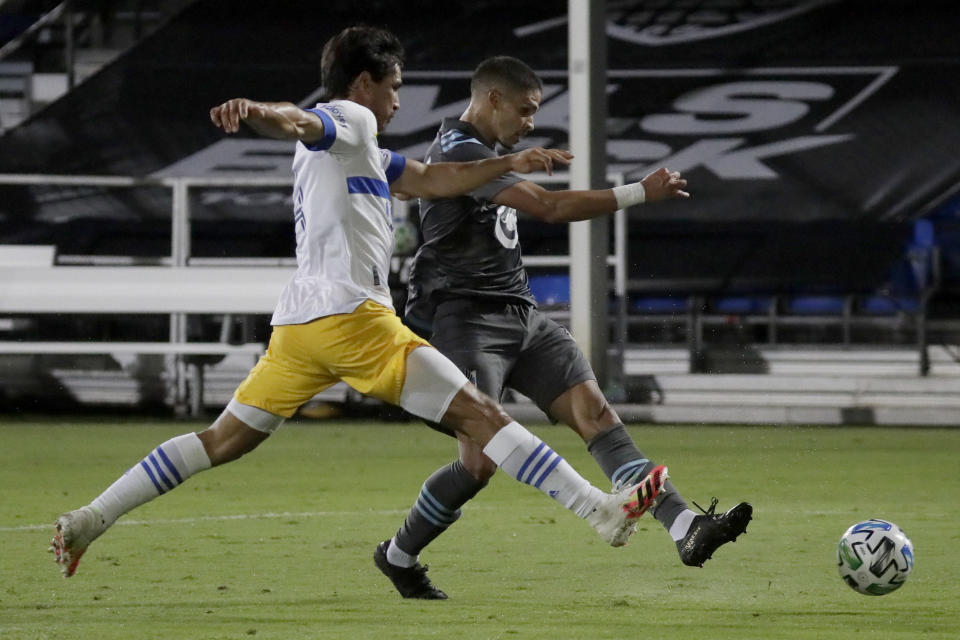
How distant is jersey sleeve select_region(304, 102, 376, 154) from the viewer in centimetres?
521

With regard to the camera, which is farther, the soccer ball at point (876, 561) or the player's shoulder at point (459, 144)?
the player's shoulder at point (459, 144)

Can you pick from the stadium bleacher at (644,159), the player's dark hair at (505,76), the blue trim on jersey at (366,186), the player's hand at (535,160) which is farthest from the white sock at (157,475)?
the stadium bleacher at (644,159)

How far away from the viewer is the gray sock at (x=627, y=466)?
5.78 meters

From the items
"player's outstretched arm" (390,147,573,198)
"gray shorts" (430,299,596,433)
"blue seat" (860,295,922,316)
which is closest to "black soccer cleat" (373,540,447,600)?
"gray shorts" (430,299,596,433)

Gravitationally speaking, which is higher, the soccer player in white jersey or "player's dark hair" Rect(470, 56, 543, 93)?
"player's dark hair" Rect(470, 56, 543, 93)

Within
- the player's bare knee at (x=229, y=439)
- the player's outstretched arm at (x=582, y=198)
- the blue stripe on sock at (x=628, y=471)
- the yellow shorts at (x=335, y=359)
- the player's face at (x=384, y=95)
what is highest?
the player's face at (x=384, y=95)

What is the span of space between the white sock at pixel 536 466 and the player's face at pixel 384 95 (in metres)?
1.09

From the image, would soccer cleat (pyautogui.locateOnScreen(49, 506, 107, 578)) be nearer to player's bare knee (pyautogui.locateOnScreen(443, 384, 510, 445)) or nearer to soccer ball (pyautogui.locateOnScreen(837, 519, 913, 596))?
player's bare knee (pyautogui.locateOnScreen(443, 384, 510, 445))

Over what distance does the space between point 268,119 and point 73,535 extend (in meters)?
1.47

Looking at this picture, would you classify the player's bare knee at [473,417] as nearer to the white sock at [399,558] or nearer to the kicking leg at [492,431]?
the kicking leg at [492,431]

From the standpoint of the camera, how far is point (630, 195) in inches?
228

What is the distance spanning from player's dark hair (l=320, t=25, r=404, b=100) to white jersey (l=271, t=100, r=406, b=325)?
0.15 meters

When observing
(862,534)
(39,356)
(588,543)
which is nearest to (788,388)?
(39,356)

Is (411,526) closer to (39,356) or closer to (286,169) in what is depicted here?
(39,356)
